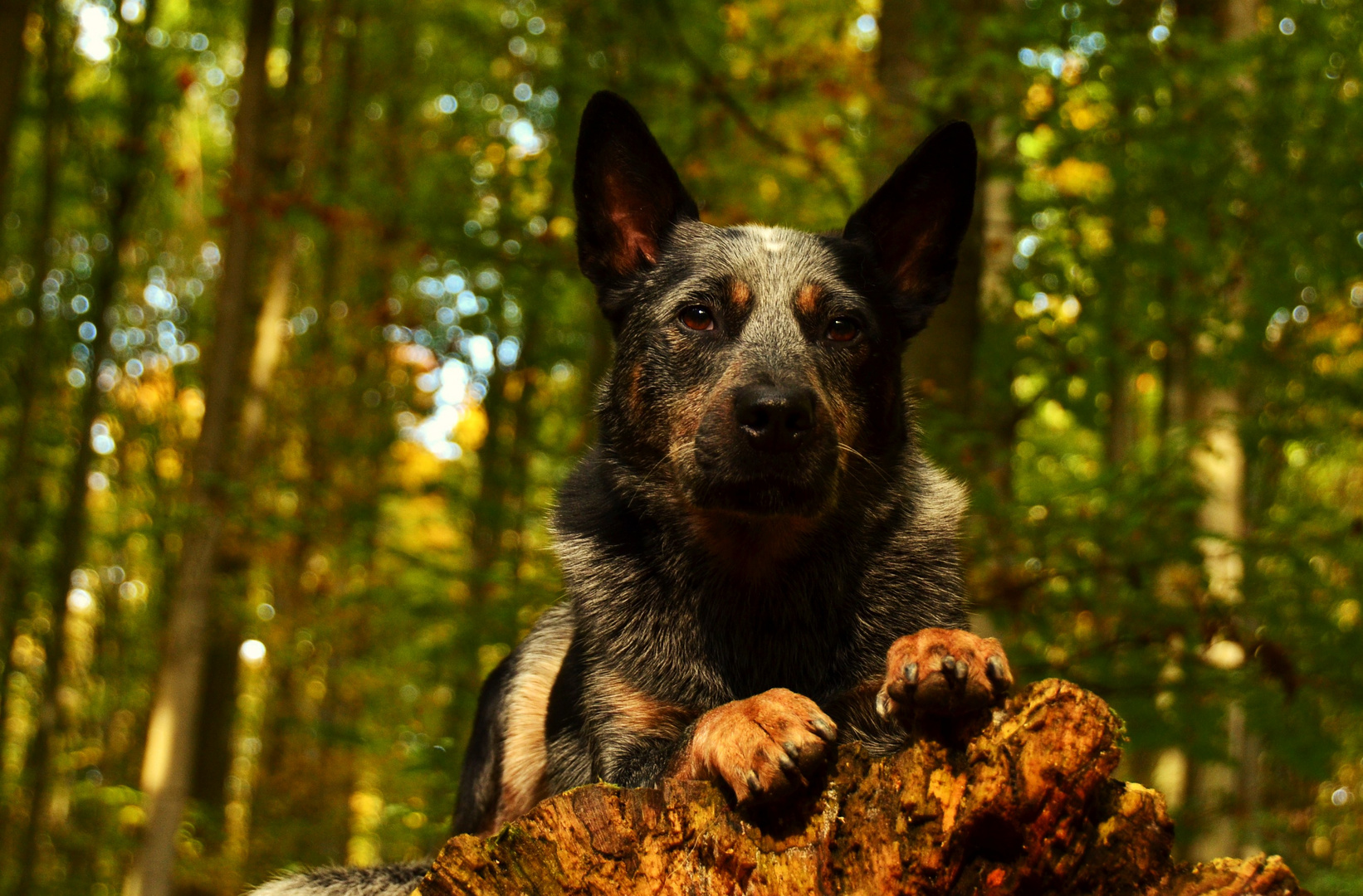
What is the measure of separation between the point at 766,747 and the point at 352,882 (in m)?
2.46

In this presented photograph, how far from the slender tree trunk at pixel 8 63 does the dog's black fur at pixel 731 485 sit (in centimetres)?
620

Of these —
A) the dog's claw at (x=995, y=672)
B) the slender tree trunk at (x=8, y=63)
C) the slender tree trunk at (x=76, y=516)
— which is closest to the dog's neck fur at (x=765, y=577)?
the dog's claw at (x=995, y=672)

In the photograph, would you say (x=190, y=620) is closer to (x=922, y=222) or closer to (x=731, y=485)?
(x=731, y=485)

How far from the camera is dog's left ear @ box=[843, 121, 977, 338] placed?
414 centimetres

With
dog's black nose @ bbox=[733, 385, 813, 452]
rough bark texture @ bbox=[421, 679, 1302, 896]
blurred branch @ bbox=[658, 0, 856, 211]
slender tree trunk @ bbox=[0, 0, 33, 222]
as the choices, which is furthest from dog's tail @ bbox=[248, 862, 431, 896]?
slender tree trunk @ bbox=[0, 0, 33, 222]

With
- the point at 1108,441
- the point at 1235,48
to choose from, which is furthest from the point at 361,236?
the point at 1235,48

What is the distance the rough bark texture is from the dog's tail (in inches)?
66.4

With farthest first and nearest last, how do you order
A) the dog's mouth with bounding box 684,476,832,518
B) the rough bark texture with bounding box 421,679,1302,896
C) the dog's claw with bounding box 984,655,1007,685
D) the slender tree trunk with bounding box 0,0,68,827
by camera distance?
the slender tree trunk with bounding box 0,0,68,827, the dog's mouth with bounding box 684,476,832,518, the dog's claw with bounding box 984,655,1007,685, the rough bark texture with bounding box 421,679,1302,896

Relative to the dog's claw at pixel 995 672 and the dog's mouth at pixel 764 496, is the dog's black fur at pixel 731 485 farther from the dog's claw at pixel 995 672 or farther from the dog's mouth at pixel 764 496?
the dog's claw at pixel 995 672

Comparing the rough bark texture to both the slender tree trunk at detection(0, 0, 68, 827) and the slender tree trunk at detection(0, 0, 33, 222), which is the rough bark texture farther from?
the slender tree trunk at detection(0, 0, 68, 827)

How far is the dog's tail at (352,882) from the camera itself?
4.16 m

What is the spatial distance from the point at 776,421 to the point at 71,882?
16.4 metres

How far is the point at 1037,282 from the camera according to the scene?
275 inches

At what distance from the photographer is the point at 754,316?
13.2 feet
